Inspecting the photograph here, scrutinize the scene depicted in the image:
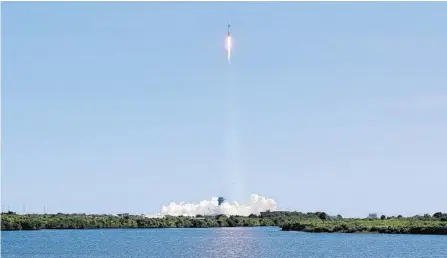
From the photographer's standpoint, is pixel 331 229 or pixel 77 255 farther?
pixel 331 229

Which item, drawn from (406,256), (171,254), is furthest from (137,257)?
(406,256)

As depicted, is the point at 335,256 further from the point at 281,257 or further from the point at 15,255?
the point at 15,255

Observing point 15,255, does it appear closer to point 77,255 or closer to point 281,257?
point 77,255

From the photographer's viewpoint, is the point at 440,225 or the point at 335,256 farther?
the point at 440,225

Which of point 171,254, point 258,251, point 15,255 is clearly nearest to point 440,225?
point 258,251

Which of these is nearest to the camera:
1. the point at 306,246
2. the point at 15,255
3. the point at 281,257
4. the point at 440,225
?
the point at 281,257

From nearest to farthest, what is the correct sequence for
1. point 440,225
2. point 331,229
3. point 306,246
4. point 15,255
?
point 15,255, point 306,246, point 440,225, point 331,229

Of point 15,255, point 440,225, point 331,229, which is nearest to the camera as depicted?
point 15,255

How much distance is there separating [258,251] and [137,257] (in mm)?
20082

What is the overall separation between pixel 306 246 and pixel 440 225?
5313 centimetres

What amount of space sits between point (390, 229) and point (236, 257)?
274ft

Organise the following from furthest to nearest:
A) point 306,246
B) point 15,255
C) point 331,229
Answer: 1. point 331,229
2. point 306,246
3. point 15,255

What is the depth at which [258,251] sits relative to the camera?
→ 120 m

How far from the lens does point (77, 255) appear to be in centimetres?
11519
